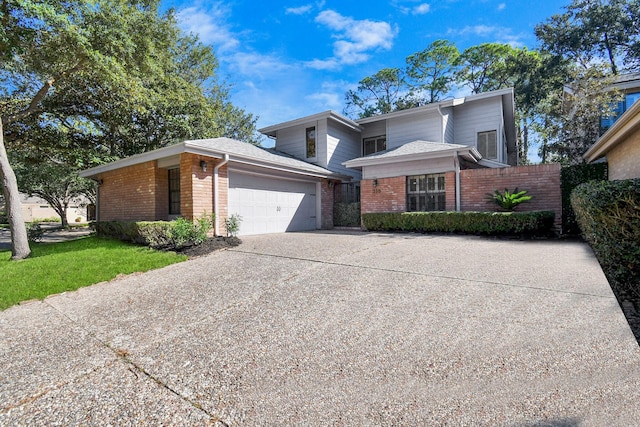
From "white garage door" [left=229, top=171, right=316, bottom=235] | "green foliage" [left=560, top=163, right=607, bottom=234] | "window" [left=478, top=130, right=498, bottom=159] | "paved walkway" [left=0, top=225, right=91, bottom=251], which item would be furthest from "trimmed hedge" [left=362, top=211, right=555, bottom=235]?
"paved walkway" [left=0, top=225, right=91, bottom=251]

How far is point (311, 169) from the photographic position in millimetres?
12531

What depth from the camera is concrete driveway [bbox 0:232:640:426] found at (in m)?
2.05

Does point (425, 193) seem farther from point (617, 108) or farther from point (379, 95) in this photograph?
point (379, 95)

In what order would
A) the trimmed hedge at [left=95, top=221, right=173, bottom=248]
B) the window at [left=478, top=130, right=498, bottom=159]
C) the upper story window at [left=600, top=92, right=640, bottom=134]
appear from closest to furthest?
1. the trimmed hedge at [left=95, top=221, right=173, bottom=248]
2. the upper story window at [left=600, top=92, right=640, bottom=134]
3. the window at [left=478, top=130, right=498, bottom=159]

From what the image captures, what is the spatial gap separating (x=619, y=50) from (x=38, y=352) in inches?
1223

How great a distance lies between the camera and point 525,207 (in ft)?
31.1

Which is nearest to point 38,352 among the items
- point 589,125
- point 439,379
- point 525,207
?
point 439,379

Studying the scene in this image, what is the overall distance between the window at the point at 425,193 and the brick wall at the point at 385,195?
235mm

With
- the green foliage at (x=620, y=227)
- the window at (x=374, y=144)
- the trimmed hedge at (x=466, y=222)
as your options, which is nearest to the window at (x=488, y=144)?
the window at (x=374, y=144)

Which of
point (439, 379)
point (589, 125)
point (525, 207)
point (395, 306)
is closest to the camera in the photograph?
point (439, 379)

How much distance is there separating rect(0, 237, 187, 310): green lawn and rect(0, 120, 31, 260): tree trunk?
0.27 meters

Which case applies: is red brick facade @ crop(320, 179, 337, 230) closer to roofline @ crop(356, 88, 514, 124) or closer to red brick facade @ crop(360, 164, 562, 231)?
red brick facade @ crop(360, 164, 562, 231)

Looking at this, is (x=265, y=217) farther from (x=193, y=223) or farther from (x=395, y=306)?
(x=395, y=306)

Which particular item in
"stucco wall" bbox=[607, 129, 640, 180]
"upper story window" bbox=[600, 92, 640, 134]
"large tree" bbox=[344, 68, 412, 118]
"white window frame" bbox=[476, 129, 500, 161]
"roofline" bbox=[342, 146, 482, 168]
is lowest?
"stucco wall" bbox=[607, 129, 640, 180]
